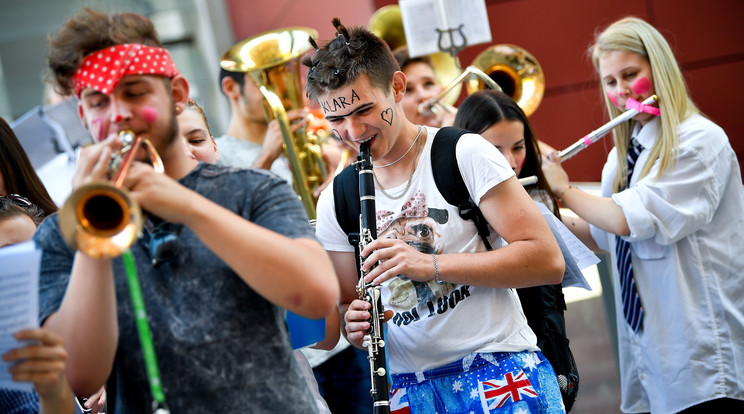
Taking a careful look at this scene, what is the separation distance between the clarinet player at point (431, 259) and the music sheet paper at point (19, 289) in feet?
3.49

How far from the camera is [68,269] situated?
71.3 inches

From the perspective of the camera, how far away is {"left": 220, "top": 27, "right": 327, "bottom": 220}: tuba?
13.3ft

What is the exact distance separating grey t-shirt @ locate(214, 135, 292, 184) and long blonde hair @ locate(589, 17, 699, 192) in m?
1.64

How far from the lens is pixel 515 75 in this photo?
4.29m

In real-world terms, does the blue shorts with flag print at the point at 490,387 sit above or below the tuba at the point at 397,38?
below

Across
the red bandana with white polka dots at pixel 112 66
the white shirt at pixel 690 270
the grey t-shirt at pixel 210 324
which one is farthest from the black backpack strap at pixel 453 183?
the white shirt at pixel 690 270

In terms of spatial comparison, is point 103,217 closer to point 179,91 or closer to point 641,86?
point 179,91

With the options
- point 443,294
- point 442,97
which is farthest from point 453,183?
point 442,97

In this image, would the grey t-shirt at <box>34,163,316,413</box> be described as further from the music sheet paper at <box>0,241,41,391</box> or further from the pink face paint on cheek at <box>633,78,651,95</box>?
the pink face paint on cheek at <box>633,78,651,95</box>

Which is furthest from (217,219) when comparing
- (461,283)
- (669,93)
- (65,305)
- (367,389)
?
(669,93)

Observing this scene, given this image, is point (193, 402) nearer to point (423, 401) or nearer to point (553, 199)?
point (423, 401)

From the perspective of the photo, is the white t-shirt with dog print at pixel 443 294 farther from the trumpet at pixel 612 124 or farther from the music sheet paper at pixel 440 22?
the music sheet paper at pixel 440 22

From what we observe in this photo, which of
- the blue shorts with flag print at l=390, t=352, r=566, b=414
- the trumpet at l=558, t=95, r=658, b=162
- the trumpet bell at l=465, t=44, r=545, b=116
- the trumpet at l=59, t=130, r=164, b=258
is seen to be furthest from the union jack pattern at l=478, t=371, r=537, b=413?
the trumpet bell at l=465, t=44, r=545, b=116

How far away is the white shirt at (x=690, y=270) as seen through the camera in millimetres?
3432
